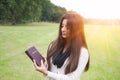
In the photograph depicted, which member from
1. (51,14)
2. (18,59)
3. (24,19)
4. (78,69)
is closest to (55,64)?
(78,69)

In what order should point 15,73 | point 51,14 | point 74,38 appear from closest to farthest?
point 74,38 < point 15,73 < point 51,14

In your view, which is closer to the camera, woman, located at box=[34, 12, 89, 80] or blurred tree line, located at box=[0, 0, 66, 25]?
woman, located at box=[34, 12, 89, 80]

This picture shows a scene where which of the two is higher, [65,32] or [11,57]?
[65,32]

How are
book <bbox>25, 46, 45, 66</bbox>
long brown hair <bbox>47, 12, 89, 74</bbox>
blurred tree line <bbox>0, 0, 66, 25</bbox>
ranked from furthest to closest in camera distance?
blurred tree line <bbox>0, 0, 66, 25</bbox>
book <bbox>25, 46, 45, 66</bbox>
long brown hair <bbox>47, 12, 89, 74</bbox>

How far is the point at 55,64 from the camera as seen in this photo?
416cm

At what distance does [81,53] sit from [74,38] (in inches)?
7.7

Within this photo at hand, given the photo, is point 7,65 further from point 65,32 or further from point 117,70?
point 65,32

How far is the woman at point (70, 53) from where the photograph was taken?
4.07 meters

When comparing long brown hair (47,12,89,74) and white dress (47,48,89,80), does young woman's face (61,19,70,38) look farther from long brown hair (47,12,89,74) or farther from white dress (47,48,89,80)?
white dress (47,48,89,80)

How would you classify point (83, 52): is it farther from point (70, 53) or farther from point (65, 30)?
point (65, 30)

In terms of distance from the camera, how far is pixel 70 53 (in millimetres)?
4141

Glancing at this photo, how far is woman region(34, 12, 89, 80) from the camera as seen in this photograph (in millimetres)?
4066

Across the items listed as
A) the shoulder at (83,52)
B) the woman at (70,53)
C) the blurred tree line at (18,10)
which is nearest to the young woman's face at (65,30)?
the woman at (70,53)

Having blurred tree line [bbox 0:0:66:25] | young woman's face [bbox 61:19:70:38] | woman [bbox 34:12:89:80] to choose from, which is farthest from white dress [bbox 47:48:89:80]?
blurred tree line [bbox 0:0:66:25]
